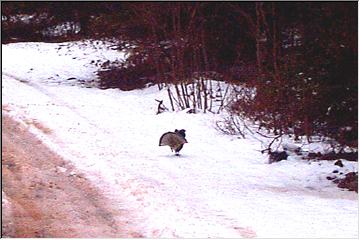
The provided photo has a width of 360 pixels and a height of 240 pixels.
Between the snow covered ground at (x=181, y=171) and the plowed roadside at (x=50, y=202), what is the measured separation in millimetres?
204

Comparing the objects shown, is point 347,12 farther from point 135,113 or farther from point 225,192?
point 135,113

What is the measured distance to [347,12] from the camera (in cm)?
726

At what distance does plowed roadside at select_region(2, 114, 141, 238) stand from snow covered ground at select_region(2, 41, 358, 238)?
204mm

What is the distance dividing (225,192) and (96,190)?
1370 mm

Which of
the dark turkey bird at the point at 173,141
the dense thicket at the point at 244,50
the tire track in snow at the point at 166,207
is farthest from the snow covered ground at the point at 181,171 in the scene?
the dense thicket at the point at 244,50

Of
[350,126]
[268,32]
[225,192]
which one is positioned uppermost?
[268,32]

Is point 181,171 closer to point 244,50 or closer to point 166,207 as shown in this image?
point 166,207

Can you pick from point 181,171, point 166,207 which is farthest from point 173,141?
point 166,207

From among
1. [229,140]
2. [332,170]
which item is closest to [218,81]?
[229,140]

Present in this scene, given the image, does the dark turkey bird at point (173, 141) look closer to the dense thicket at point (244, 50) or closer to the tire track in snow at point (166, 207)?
the tire track in snow at point (166, 207)

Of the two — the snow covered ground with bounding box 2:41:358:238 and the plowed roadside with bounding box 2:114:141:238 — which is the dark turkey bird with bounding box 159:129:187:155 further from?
the plowed roadside with bounding box 2:114:141:238

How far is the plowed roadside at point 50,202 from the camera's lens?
6.16 metres

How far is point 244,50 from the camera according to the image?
12719mm

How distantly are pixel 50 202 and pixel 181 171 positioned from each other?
2.11m
